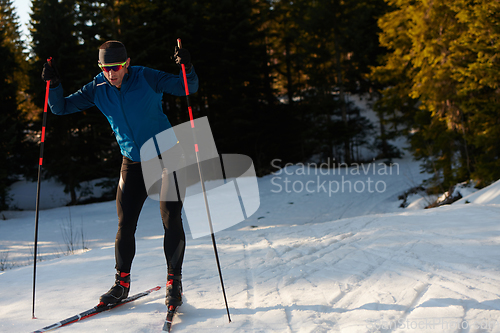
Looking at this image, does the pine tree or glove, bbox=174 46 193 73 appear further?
the pine tree

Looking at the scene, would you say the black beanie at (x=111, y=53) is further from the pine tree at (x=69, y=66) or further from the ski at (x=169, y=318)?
the pine tree at (x=69, y=66)

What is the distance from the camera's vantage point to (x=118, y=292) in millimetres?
2598

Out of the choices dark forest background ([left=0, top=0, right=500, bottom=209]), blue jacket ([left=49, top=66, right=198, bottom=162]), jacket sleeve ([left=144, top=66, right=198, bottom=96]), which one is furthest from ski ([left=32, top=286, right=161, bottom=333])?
dark forest background ([left=0, top=0, right=500, bottom=209])

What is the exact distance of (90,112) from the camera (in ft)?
50.5

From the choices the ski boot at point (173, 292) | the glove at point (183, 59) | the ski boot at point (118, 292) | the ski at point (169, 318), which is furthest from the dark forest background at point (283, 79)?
the ski boot at point (118, 292)

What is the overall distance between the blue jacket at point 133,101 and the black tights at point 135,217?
0.54 ft

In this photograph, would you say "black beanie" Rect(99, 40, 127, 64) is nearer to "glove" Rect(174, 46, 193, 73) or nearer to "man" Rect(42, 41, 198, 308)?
"man" Rect(42, 41, 198, 308)

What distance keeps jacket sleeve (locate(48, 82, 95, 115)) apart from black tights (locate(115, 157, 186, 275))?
0.57 metres

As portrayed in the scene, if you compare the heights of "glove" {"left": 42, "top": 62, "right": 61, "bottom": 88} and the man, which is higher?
"glove" {"left": 42, "top": 62, "right": 61, "bottom": 88}

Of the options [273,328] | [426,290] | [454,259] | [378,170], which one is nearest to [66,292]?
[273,328]

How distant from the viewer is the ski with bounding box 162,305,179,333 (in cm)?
224

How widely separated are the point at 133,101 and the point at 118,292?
147cm

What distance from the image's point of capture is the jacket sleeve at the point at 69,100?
2543 millimetres

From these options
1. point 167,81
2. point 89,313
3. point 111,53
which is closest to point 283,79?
point 167,81
